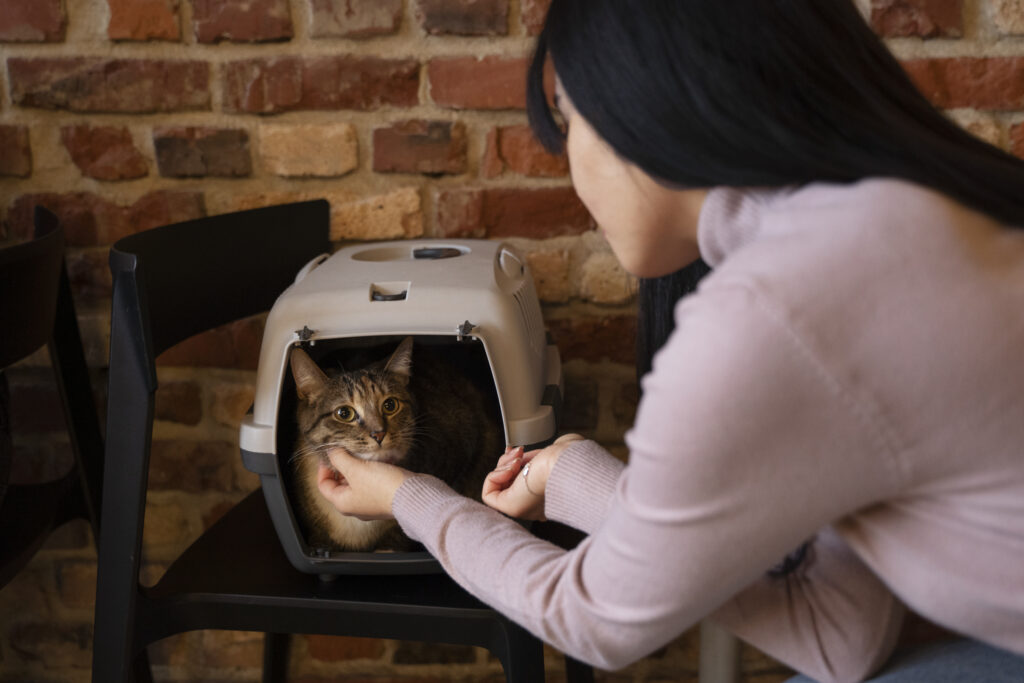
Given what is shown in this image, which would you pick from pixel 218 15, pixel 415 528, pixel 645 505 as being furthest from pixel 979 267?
pixel 218 15

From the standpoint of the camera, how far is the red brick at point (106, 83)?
1.13 metres

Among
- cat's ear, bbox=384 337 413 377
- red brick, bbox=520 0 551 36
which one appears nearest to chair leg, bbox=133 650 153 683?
cat's ear, bbox=384 337 413 377

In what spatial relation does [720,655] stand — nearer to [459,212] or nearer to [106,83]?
[459,212]

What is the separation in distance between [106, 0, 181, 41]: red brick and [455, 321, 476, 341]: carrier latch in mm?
640

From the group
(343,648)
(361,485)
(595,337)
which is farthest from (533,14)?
(343,648)

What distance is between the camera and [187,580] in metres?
0.88

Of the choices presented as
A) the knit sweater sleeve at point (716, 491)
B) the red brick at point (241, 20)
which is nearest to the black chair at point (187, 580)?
the knit sweater sleeve at point (716, 491)

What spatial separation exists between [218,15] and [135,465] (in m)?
0.63

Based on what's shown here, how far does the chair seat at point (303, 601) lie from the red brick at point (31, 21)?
0.74m

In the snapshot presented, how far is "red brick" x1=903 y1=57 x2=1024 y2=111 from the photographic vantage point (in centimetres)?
A: 114

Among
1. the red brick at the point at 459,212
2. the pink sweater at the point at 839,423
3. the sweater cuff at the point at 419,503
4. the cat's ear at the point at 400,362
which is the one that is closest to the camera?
the pink sweater at the point at 839,423

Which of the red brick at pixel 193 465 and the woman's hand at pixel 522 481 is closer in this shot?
the woman's hand at pixel 522 481

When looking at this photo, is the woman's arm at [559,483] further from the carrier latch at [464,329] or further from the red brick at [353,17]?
the red brick at [353,17]

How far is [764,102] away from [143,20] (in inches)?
35.8
